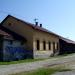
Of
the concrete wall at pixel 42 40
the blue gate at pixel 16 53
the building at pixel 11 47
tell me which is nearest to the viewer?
the building at pixel 11 47

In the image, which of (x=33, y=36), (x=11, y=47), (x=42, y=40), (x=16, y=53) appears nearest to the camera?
(x=11, y=47)

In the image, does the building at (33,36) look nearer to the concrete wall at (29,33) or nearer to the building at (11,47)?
the concrete wall at (29,33)

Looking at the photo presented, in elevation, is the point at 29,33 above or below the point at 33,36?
above

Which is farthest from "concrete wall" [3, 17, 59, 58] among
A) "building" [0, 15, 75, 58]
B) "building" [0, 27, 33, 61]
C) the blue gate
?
the blue gate

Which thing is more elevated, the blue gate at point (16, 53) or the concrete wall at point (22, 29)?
the concrete wall at point (22, 29)

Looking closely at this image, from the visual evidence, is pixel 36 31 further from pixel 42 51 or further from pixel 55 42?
pixel 55 42

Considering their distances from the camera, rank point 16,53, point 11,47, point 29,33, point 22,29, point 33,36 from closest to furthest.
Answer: point 11,47
point 16,53
point 33,36
point 29,33
point 22,29

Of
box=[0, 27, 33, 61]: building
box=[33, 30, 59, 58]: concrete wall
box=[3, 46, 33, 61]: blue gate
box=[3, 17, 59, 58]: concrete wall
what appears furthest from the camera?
box=[33, 30, 59, 58]: concrete wall

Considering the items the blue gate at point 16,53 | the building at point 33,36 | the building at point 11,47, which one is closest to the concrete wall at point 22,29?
the building at point 33,36

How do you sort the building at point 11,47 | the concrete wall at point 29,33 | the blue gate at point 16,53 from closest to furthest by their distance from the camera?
the building at point 11,47, the blue gate at point 16,53, the concrete wall at point 29,33

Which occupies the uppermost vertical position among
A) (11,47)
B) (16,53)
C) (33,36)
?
(33,36)

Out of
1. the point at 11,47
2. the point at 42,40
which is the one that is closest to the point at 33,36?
the point at 42,40

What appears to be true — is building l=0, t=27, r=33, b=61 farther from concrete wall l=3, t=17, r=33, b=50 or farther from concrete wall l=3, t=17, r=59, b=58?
concrete wall l=3, t=17, r=59, b=58

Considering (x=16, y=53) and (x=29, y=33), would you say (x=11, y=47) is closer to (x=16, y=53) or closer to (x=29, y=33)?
(x=16, y=53)
